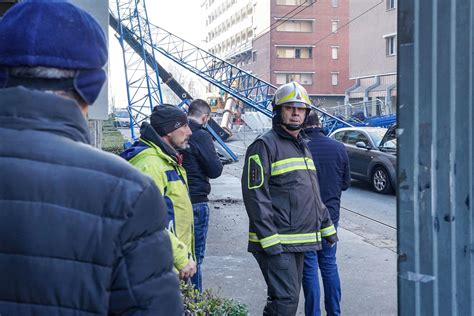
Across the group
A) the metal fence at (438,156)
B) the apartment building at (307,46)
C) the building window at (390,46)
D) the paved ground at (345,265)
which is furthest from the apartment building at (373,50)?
the metal fence at (438,156)

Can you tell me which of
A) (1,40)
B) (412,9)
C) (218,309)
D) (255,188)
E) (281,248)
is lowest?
(218,309)

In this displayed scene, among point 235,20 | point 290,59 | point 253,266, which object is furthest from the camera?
point 235,20

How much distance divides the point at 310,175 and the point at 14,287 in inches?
121

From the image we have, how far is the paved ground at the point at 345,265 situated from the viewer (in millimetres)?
5945

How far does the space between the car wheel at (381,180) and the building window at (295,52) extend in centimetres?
5014

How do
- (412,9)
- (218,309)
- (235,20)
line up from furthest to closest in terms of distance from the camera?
(235,20) < (218,309) < (412,9)

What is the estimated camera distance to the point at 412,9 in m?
2.49

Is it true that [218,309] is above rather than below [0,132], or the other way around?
below

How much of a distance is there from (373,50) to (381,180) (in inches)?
1272

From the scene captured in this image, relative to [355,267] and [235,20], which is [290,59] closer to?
[235,20]

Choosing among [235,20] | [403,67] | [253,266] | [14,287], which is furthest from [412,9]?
[235,20]

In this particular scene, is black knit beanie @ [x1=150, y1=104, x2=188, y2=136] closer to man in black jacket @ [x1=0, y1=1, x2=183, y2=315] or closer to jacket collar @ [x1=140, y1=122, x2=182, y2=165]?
jacket collar @ [x1=140, y1=122, x2=182, y2=165]

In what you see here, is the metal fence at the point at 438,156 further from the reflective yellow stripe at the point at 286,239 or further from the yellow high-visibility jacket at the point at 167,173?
the yellow high-visibility jacket at the point at 167,173

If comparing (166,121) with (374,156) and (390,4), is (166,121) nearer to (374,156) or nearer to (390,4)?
(374,156)
